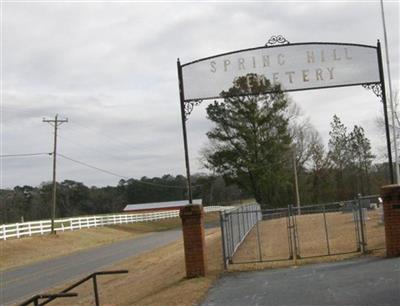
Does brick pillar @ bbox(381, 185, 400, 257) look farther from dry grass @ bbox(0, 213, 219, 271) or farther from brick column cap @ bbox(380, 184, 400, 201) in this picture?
dry grass @ bbox(0, 213, 219, 271)

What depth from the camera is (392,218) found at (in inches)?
569

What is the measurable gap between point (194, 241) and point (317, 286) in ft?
13.2

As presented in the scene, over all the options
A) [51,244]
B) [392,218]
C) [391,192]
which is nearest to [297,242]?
[392,218]

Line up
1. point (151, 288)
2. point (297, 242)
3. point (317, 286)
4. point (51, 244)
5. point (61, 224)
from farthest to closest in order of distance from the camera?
point (61, 224) → point (51, 244) → point (297, 242) → point (151, 288) → point (317, 286)

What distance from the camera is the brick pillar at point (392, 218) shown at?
46.6 feet

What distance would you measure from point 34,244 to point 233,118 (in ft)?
97.9

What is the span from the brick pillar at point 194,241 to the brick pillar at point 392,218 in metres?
4.49

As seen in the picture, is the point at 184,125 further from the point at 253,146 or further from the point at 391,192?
the point at 253,146

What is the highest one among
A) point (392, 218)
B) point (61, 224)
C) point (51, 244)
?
point (392, 218)

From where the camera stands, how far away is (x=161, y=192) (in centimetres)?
16600

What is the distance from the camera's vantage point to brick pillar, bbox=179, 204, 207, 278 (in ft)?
47.4

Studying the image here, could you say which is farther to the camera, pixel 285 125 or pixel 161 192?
pixel 161 192

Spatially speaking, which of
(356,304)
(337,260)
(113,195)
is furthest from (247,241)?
(113,195)

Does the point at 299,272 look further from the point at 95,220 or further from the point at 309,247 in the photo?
the point at 95,220
